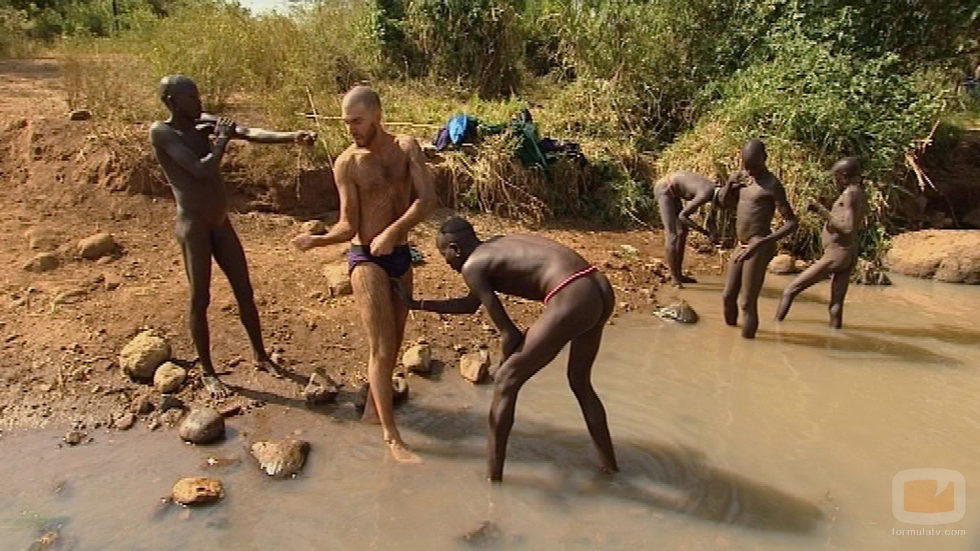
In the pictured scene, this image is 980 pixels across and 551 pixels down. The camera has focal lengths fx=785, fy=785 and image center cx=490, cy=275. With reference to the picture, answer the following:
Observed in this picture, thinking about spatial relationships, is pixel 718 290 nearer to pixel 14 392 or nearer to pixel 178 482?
pixel 178 482

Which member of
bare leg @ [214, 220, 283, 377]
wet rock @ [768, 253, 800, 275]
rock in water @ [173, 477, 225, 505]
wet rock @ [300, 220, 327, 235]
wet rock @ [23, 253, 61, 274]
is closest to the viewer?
rock in water @ [173, 477, 225, 505]

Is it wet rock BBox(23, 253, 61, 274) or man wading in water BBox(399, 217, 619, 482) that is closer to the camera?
man wading in water BBox(399, 217, 619, 482)

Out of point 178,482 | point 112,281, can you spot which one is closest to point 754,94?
point 112,281

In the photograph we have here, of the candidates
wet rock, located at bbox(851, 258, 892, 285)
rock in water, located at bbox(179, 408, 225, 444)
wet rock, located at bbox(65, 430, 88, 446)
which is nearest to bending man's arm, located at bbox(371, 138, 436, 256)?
rock in water, located at bbox(179, 408, 225, 444)

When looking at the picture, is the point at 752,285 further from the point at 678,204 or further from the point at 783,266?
the point at 783,266

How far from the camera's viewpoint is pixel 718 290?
22.7 ft

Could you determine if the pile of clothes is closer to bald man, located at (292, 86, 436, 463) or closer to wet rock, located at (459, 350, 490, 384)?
wet rock, located at (459, 350, 490, 384)

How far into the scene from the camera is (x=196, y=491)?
3570mm

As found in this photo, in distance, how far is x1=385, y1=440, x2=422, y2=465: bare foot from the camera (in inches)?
156

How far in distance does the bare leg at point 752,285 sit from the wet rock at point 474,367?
199 cm

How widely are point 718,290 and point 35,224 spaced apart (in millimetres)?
5553

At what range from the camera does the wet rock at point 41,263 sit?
5.36 metres

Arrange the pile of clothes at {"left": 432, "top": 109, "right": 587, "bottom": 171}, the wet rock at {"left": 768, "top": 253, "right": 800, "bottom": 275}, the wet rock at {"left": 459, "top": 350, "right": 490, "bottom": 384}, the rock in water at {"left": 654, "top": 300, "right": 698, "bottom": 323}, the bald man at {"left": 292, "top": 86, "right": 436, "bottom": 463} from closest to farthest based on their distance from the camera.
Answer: the bald man at {"left": 292, "top": 86, "right": 436, "bottom": 463} → the wet rock at {"left": 459, "top": 350, "right": 490, "bottom": 384} → the rock in water at {"left": 654, "top": 300, "right": 698, "bottom": 323} → the wet rock at {"left": 768, "top": 253, "right": 800, "bottom": 275} → the pile of clothes at {"left": 432, "top": 109, "right": 587, "bottom": 171}

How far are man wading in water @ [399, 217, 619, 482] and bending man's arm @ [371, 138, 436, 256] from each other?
0.86ft
